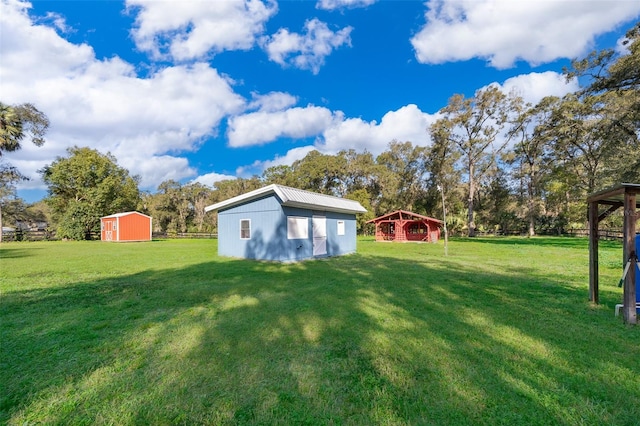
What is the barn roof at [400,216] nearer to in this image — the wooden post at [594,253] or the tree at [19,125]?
the wooden post at [594,253]

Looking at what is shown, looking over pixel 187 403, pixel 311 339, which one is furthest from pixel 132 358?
pixel 311 339

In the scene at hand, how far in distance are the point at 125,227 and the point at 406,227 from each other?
1050 inches

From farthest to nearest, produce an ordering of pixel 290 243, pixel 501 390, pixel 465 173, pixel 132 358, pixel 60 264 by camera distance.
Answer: pixel 465 173 < pixel 290 243 < pixel 60 264 < pixel 132 358 < pixel 501 390

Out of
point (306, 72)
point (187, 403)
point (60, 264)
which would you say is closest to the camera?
point (187, 403)

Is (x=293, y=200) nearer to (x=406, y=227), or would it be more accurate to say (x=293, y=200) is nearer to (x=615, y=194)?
(x=615, y=194)

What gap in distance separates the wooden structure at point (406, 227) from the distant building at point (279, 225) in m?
14.6

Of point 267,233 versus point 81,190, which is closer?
point 267,233

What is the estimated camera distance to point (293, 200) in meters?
11.5

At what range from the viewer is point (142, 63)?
15.2m

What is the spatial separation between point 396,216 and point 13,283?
28032mm

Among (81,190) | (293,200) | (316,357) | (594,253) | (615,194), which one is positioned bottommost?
(316,357)

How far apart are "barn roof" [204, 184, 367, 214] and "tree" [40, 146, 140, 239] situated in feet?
77.7

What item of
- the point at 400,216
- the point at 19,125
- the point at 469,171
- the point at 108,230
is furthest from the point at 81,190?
the point at 469,171

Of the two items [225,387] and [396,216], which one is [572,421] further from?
[396,216]
